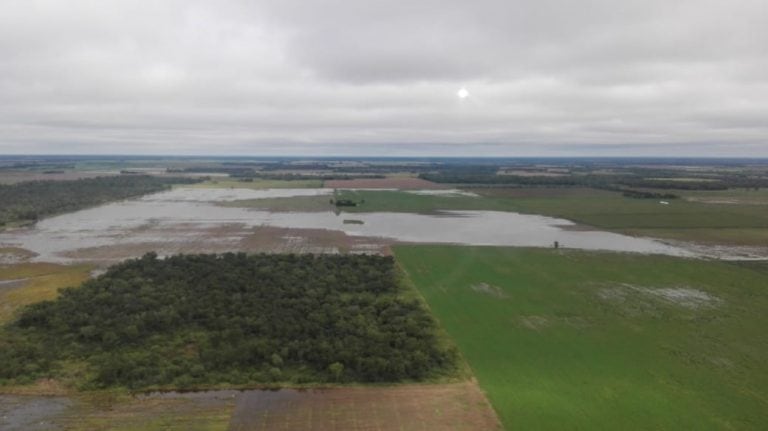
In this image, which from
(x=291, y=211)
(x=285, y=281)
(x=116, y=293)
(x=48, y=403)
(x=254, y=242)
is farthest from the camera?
(x=291, y=211)

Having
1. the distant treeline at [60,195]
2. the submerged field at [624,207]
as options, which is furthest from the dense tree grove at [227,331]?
the distant treeline at [60,195]

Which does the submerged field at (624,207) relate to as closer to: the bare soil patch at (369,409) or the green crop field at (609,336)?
the green crop field at (609,336)

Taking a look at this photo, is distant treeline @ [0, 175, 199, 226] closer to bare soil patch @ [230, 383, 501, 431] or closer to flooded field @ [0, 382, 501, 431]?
flooded field @ [0, 382, 501, 431]

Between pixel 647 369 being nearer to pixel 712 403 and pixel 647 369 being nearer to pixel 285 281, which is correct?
pixel 712 403

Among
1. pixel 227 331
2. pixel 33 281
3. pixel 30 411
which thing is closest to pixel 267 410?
pixel 227 331

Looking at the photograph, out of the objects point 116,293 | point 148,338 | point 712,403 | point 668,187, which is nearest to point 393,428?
point 712,403

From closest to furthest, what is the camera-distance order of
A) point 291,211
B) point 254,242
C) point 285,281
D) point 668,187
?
point 285,281
point 254,242
point 291,211
point 668,187
